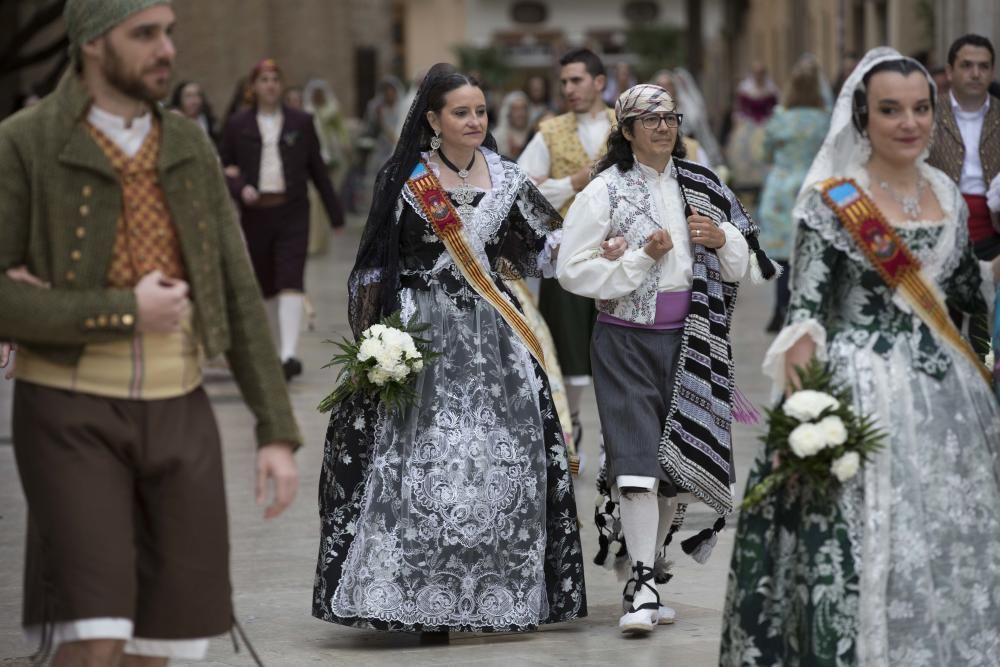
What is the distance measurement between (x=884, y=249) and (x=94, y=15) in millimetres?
1967

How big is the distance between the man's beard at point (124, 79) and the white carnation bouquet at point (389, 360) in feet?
7.82

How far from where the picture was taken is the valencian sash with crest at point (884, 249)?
16.8ft

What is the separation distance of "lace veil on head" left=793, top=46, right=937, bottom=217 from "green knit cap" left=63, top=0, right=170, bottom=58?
5.61ft

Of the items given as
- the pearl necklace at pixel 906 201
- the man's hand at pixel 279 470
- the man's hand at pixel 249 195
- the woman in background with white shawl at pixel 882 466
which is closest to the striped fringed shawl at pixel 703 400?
the woman in background with white shawl at pixel 882 466

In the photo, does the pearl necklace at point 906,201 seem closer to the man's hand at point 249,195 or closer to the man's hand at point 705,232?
the man's hand at point 705,232

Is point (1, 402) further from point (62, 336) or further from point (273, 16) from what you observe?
point (273, 16)

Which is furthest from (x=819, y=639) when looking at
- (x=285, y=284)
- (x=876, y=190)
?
(x=285, y=284)

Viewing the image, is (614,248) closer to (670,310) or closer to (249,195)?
(670,310)

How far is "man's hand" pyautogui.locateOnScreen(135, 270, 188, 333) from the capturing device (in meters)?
4.38

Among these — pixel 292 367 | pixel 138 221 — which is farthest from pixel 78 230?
pixel 292 367

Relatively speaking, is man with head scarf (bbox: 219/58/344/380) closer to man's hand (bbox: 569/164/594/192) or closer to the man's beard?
man's hand (bbox: 569/164/594/192)

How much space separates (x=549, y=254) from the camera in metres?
7.33

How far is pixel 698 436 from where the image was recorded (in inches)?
270

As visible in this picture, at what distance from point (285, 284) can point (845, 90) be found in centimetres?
859
